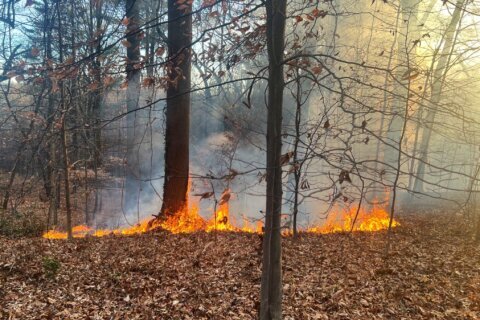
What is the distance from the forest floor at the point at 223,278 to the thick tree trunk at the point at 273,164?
3.48 ft

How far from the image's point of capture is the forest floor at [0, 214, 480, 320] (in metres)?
4.82

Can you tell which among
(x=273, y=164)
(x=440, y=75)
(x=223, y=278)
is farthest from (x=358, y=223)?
(x=273, y=164)

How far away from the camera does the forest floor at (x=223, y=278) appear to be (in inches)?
190

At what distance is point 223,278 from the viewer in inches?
226

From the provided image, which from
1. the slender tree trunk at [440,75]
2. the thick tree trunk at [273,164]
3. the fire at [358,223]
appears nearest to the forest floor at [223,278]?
the thick tree trunk at [273,164]

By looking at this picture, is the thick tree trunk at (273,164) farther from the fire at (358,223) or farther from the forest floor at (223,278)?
the fire at (358,223)

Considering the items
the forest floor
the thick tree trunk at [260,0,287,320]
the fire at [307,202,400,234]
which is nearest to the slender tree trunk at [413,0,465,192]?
the thick tree trunk at [260,0,287,320]

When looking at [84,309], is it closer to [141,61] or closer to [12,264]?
[12,264]

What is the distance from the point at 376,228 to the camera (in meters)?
9.43

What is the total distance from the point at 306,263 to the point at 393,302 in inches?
68.4

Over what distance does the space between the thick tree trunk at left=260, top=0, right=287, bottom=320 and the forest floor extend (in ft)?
3.48

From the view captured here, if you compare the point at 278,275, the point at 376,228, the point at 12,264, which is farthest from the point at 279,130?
the point at 376,228

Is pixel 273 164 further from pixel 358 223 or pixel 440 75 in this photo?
pixel 358 223

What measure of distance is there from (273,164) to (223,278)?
291 cm
